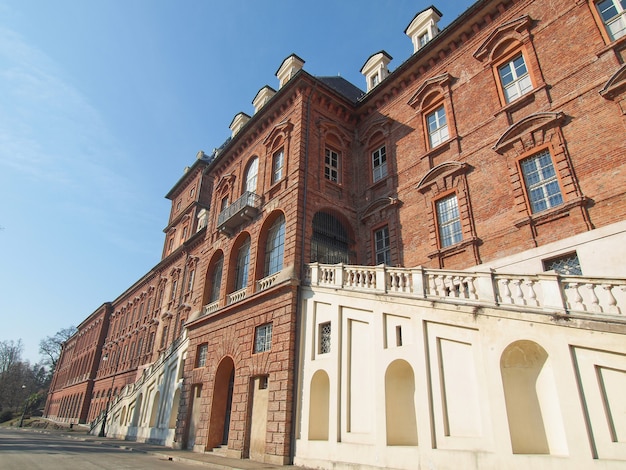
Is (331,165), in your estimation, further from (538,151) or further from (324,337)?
(538,151)

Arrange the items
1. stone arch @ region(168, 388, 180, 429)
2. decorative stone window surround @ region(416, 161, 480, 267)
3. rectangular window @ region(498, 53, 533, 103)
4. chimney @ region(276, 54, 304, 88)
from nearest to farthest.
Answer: decorative stone window surround @ region(416, 161, 480, 267), rectangular window @ region(498, 53, 533, 103), stone arch @ region(168, 388, 180, 429), chimney @ region(276, 54, 304, 88)

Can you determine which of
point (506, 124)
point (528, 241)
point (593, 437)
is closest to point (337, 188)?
point (506, 124)

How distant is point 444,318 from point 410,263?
5422 millimetres

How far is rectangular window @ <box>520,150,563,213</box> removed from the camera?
1135 cm

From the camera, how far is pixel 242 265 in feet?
62.9

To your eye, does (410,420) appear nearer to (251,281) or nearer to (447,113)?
(251,281)

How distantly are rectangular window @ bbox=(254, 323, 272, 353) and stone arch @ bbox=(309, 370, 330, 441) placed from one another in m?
2.67

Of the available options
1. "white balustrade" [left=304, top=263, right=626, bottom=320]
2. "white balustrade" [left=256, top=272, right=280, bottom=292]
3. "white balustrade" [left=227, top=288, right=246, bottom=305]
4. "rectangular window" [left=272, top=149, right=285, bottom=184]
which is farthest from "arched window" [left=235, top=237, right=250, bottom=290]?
"white balustrade" [left=304, top=263, right=626, bottom=320]

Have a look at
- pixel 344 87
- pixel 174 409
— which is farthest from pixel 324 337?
pixel 344 87

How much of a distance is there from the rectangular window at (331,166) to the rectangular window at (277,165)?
2098 millimetres

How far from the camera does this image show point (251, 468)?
11117 mm

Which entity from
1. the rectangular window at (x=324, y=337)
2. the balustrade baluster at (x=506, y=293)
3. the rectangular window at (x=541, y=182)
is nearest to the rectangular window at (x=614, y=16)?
the rectangular window at (x=541, y=182)

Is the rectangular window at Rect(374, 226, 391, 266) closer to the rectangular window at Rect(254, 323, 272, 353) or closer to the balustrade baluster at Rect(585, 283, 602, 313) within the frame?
the rectangular window at Rect(254, 323, 272, 353)

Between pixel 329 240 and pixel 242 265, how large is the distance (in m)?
5.19
